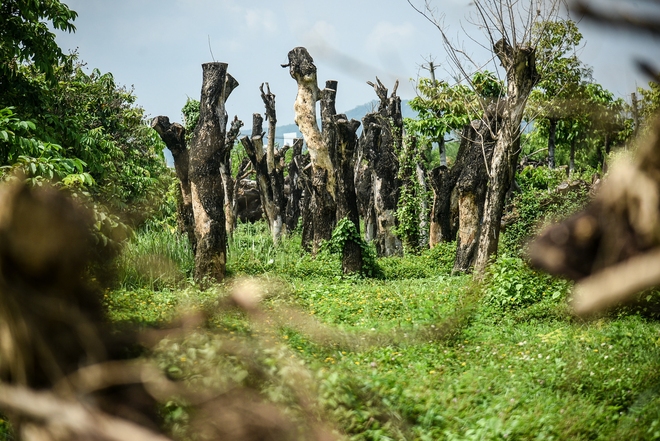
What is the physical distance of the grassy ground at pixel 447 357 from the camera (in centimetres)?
419

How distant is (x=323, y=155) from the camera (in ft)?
54.7

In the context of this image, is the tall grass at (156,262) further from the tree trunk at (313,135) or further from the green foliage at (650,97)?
the green foliage at (650,97)

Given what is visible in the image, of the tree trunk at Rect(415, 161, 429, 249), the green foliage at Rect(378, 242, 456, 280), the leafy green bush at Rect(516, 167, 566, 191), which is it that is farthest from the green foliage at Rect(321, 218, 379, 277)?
the leafy green bush at Rect(516, 167, 566, 191)

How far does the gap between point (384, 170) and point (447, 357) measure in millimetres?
13083

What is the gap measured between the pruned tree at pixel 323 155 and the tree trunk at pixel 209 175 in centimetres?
398

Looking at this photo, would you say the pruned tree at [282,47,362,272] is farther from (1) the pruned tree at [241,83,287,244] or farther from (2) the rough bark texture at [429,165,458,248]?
(1) the pruned tree at [241,83,287,244]

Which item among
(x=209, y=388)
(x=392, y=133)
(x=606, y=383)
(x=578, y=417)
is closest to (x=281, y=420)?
(x=209, y=388)

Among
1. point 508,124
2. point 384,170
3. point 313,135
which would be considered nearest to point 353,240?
point 313,135

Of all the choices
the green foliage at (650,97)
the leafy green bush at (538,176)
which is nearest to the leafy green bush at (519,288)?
the green foliage at (650,97)

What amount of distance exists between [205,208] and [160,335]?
1080 cm

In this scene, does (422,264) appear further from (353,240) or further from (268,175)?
(268,175)

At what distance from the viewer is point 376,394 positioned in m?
4.88

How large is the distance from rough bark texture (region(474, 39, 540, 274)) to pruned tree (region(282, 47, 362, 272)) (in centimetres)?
470

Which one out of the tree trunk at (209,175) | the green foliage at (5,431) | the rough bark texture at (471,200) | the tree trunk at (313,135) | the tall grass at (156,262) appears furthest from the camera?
the tree trunk at (313,135)
